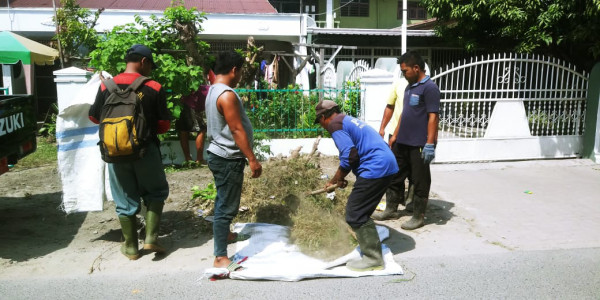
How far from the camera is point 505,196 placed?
6.07 m

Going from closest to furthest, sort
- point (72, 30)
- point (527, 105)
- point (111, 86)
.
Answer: point (111, 86)
point (527, 105)
point (72, 30)

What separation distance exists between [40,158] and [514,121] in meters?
8.19

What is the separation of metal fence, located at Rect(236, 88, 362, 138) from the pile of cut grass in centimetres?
157

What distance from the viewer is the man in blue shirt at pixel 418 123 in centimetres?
470

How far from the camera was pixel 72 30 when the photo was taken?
1081 centimetres

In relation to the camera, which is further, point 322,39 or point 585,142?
point 322,39

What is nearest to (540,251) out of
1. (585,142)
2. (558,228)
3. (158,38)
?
(558,228)

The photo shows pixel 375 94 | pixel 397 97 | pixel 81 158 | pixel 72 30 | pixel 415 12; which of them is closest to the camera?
pixel 81 158

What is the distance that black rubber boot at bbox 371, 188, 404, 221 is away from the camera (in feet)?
16.9

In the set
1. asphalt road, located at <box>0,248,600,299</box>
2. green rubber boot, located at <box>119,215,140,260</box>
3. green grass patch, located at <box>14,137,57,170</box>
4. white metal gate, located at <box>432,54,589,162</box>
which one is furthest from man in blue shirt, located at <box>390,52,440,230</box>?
green grass patch, located at <box>14,137,57,170</box>

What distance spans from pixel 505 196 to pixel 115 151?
477 cm

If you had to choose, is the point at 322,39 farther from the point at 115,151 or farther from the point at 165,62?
the point at 115,151

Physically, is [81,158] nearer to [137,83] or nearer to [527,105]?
[137,83]

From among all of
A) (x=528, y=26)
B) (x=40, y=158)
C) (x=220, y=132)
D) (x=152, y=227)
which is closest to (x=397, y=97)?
(x=220, y=132)
